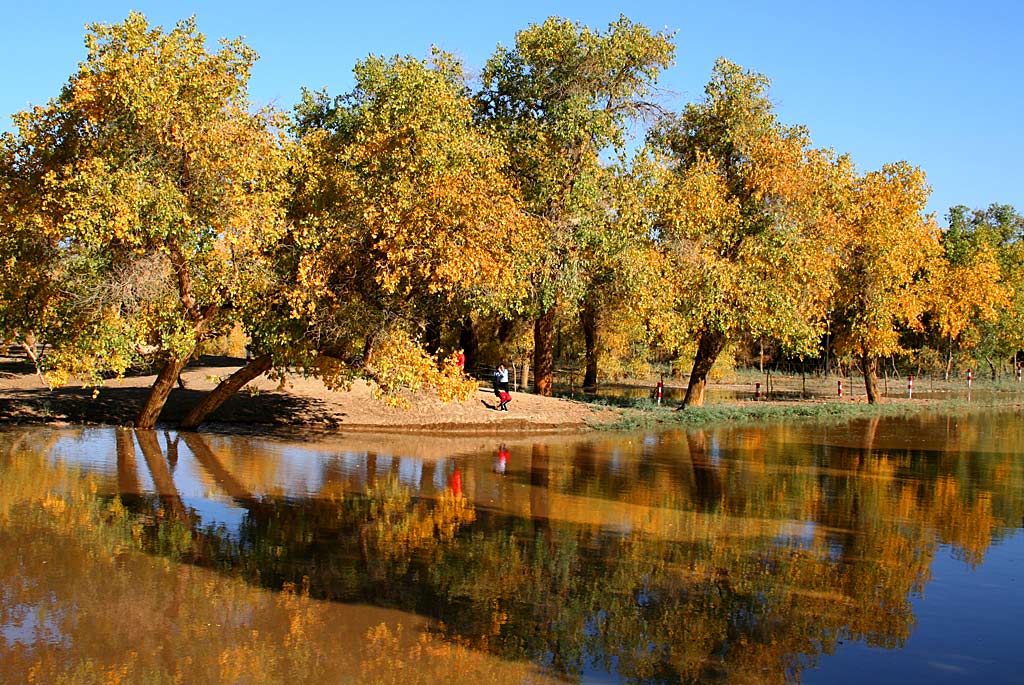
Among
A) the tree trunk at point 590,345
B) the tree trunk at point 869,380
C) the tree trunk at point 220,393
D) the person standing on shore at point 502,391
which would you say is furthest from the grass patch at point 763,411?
the tree trunk at point 220,393

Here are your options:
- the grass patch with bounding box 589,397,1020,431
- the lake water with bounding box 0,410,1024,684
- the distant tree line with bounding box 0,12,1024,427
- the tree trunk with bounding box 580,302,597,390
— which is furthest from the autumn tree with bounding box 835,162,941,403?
the lake water with bounding box 0,410,1024,684

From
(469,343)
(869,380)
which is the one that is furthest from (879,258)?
(469,343)

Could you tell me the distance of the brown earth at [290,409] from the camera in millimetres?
25875

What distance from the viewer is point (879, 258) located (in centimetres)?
3719

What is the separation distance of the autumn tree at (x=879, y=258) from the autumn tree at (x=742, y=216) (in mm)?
3026

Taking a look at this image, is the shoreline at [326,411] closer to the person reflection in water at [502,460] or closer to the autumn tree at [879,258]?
the person reflection in water at [502,460]

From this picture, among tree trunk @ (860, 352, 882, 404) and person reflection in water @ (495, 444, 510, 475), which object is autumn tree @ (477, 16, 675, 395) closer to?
person reflection in water @ (495, 444, 510, 475)

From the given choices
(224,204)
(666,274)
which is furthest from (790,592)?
(666,274)

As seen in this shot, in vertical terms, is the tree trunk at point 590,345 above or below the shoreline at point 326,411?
above

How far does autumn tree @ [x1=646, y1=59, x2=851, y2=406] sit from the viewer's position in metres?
31.8

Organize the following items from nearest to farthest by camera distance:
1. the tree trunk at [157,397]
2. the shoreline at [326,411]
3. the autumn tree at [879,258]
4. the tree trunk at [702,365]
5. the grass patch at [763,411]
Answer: the tree trunk at [157,397] < the shoreline at [326,411] < the grass patch at [763,411] < the tree trunk at [702,365] < the autumn tree at [879,258]

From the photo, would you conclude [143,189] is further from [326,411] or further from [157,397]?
[326,411]

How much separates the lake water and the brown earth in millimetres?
5138

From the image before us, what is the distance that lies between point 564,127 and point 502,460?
1153 cm
